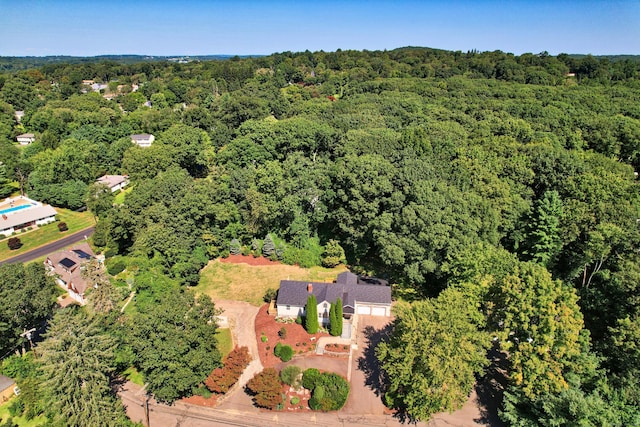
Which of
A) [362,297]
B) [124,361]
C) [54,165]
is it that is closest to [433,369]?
[362,297]

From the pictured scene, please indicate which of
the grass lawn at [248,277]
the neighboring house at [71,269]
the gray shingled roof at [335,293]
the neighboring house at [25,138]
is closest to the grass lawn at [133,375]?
the grass lawn at [248,277]

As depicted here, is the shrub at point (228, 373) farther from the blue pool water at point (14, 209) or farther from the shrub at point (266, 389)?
the blue pool water at point (14, 209)

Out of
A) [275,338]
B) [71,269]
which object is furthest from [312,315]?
[71,269]

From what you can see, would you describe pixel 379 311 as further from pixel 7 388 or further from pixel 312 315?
pixel 7 388

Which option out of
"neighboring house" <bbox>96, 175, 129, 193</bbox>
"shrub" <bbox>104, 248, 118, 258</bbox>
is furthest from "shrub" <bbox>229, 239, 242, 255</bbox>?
"neighboring house" <bbox>96, 175, 129, 193</bbox>

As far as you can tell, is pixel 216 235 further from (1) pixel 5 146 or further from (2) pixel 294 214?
(1) pixel 5 146

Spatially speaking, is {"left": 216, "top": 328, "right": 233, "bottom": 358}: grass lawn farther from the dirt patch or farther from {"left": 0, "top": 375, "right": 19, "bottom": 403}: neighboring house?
{"left": 0, "top": 375, "right": 19, "bottom": 403}: neighboring house

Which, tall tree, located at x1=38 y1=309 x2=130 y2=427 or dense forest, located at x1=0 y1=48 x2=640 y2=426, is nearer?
tall tree, located at x1=38 y1=309 x2=130 y2=427
